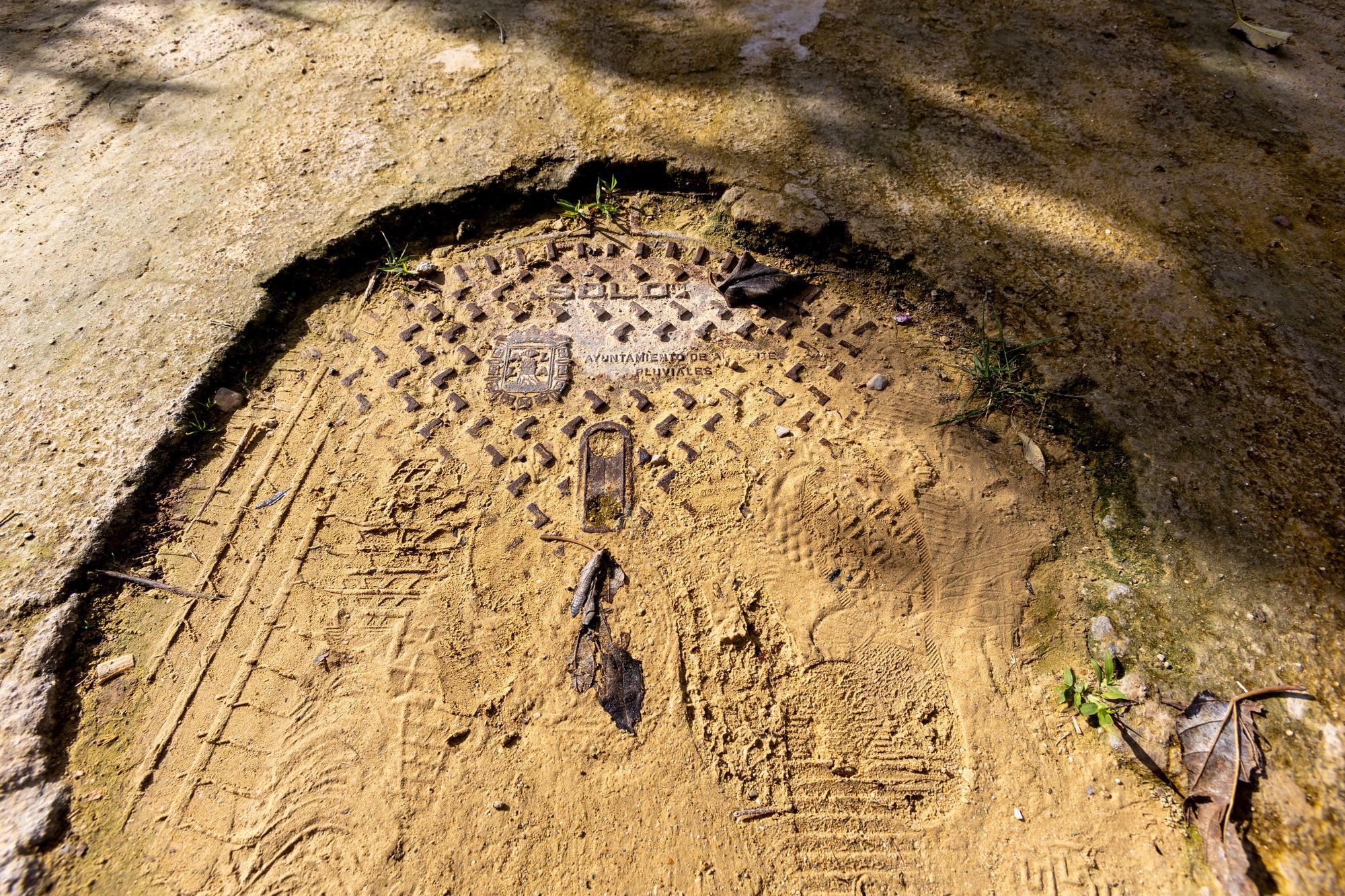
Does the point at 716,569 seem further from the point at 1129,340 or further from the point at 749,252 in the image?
the point at 1129,340

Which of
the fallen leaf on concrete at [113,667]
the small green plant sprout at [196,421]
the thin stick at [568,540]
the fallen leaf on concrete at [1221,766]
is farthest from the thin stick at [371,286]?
the fallen leaf on concrete at [1221,766]

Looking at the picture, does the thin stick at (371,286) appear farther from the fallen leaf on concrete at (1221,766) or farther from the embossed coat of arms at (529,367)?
the fallen leaf on concrete at (1221,766)

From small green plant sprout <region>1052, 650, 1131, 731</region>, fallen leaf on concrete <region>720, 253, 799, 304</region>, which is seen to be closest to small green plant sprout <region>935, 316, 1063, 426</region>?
fallen leaf on concrete <region>720, 253, 799, 304</region>

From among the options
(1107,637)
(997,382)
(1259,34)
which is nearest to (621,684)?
(1107,637)

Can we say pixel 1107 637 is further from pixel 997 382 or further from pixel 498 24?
pixel 498 24

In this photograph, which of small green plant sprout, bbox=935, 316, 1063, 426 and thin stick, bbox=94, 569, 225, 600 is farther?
small green plant sprout, bbox=935, 316, 1063, 426

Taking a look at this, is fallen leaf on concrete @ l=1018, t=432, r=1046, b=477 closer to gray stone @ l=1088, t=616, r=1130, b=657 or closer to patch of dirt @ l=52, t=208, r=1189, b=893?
patch of dirt @ l=52, t=208, r=1189, b=893

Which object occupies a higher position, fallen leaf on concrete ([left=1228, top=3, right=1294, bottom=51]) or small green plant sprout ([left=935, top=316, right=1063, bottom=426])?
fallen leaf on concrete ([left=1228, top=3, right=1294, bottom=51])
